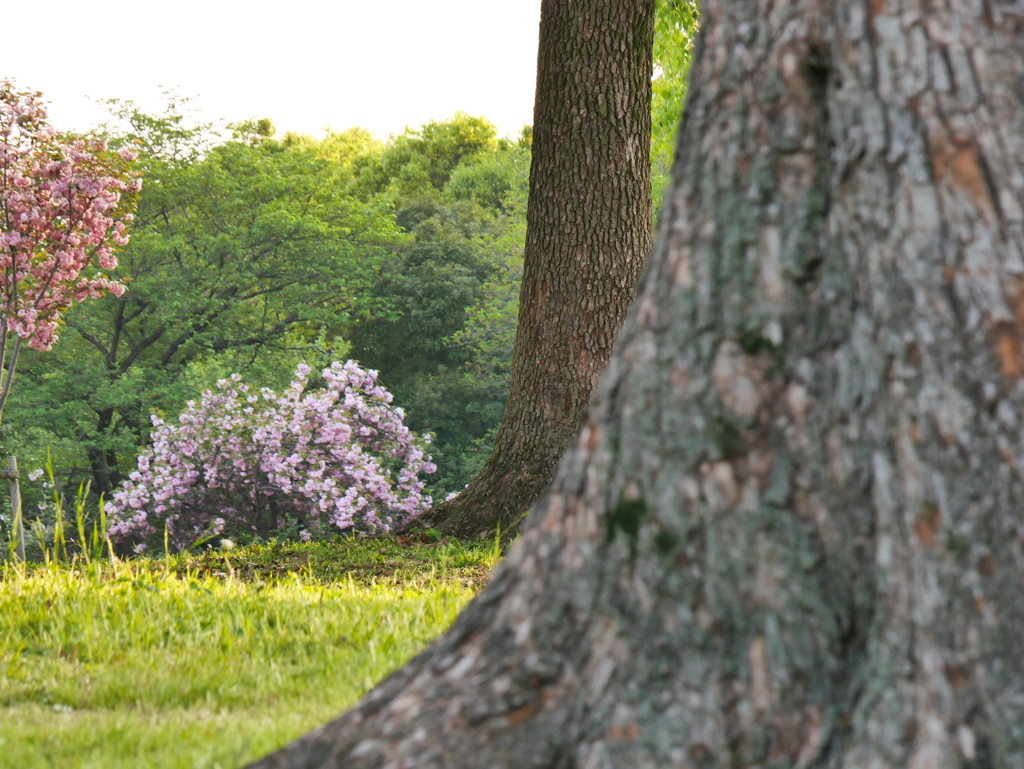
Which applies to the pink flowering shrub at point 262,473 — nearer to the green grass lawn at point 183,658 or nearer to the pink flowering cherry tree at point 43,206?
the pink flowering cherry tree at point 43,206

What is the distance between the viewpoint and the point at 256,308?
21.7m

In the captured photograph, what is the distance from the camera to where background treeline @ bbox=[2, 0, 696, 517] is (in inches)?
780

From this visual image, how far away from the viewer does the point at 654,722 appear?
165 centimetres

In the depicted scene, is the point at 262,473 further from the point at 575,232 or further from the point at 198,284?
Result: the point at 198,284

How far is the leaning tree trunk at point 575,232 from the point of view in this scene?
6.71m

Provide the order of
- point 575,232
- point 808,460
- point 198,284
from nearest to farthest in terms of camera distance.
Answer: point 808,460 → point 575,232 → point 198,284

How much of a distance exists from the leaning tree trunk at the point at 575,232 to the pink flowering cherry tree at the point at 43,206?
15.7 feet

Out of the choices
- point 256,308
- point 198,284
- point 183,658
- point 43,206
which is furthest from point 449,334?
point 183,658

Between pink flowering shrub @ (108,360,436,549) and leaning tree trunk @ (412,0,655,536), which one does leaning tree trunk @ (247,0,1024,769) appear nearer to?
leaning tree trunk @ (412,0,655,536)

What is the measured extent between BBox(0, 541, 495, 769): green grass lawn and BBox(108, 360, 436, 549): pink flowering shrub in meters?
6.59

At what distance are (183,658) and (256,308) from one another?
19168 mm

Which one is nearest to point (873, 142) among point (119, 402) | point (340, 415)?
point (340, 415)

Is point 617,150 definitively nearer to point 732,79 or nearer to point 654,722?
point 732,79

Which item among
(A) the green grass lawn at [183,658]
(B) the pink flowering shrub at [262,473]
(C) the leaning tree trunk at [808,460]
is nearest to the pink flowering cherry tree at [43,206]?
(B) the pink flowering shrub at [262,473]
